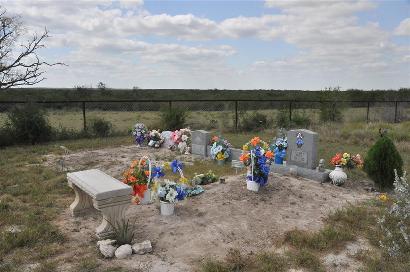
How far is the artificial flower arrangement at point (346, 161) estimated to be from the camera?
7.65 m

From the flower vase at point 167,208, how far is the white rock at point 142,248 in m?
0.97

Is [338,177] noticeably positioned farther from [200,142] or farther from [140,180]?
[200,142]

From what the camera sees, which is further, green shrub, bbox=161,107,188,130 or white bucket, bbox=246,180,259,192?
green shrub, bbox=161,107,188,130

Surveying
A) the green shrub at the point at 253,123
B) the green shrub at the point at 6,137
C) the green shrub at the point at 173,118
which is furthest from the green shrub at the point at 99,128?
the green shrub at the point at 253,123

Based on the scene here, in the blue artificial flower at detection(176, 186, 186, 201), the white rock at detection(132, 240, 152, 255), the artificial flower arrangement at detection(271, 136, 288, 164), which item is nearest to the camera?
the white rock at detection(132, 240, 152, 255)

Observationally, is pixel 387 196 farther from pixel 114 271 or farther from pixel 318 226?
pixel 114 271

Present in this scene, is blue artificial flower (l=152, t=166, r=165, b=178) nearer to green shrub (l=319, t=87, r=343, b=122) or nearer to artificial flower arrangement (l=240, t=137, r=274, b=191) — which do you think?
artificial flower arrangement (l=240, t=137, r=274, b=191)

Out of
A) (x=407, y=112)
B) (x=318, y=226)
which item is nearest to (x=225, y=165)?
(x=318, y=226)

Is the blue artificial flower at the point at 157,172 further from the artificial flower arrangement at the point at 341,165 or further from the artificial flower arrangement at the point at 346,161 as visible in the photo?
the artificial flower arrangement at the point at 346,161

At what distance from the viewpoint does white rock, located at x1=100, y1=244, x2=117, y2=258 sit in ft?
13.9

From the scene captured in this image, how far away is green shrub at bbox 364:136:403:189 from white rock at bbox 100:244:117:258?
200 inches

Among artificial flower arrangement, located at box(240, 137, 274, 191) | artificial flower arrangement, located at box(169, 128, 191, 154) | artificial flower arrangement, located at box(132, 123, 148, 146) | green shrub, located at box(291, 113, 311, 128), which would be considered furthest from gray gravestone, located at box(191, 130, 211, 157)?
green shrub, located at box(291, 113, 311, 128)

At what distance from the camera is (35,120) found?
511 inches

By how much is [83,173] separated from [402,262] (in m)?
4.29
